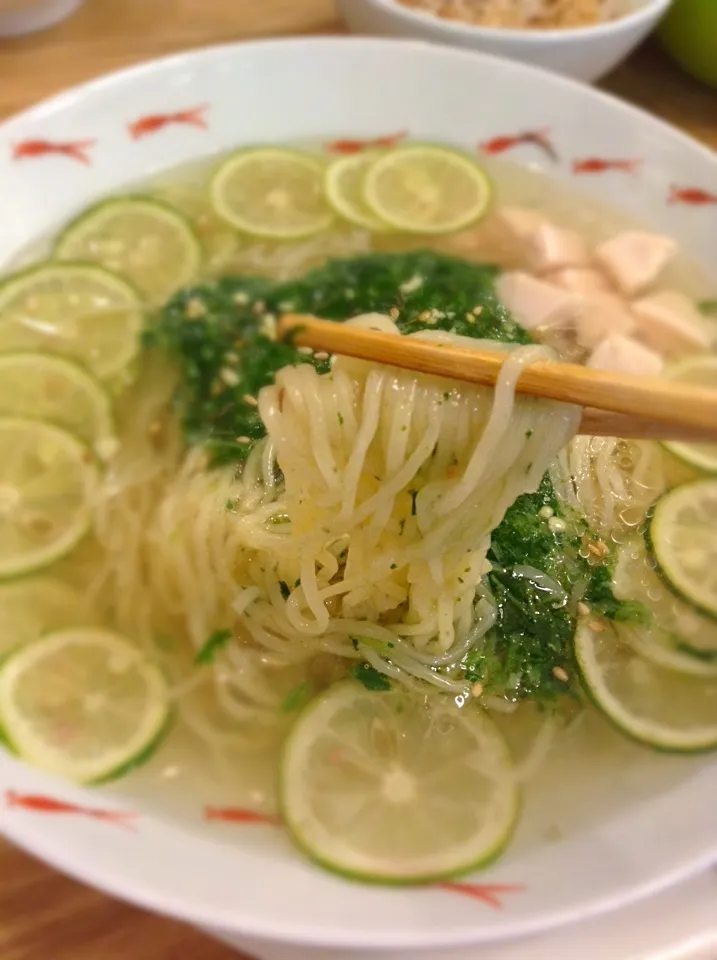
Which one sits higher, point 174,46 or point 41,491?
point 174,46

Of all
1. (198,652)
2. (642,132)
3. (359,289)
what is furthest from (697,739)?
(642,132)

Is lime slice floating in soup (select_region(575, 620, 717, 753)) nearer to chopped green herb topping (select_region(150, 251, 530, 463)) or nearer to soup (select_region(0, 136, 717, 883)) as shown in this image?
soup (select_region(0, 136, 717, 883))

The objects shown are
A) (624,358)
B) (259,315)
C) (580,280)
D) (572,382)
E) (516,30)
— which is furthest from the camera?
(516,30)

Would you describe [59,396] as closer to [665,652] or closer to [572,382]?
[572,382]

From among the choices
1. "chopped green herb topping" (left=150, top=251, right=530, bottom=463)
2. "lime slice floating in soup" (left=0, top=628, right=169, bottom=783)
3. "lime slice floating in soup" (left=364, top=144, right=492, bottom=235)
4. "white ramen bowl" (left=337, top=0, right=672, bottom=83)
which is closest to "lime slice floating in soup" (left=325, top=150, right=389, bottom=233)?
"lime slice floating in soup" (left=364, top=144, right=492, bottom=235)

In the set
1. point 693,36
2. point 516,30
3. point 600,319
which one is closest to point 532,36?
point 516,30

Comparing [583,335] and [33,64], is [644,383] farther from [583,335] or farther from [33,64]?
[33,64]
